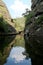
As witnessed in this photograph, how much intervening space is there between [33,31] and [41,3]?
1319cm

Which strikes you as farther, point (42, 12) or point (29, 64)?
point (42, 12)

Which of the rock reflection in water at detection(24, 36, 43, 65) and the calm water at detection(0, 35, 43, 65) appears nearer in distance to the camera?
the rock reflection in water at detection(24, 36, 43, 65)

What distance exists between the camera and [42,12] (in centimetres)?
6662

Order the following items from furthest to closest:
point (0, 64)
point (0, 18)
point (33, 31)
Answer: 1. point (0, 18)
2. point (33, 31)
3. point (0, 64)

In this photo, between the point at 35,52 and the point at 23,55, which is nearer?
the point at 23,55

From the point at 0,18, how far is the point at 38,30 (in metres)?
23.7

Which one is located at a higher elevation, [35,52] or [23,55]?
[35,52]

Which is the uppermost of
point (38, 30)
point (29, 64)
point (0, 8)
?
point (0, 8)

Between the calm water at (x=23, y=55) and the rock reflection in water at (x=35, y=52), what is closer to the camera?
the rock reflection in water at (x=35, y=52)

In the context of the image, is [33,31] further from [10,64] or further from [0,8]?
[10,64]

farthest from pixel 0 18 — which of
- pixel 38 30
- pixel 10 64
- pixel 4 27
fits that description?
pixel 10 64

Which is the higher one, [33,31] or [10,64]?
[33,31]

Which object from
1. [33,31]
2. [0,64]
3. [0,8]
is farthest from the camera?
[0,8]

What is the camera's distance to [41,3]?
236 feet
